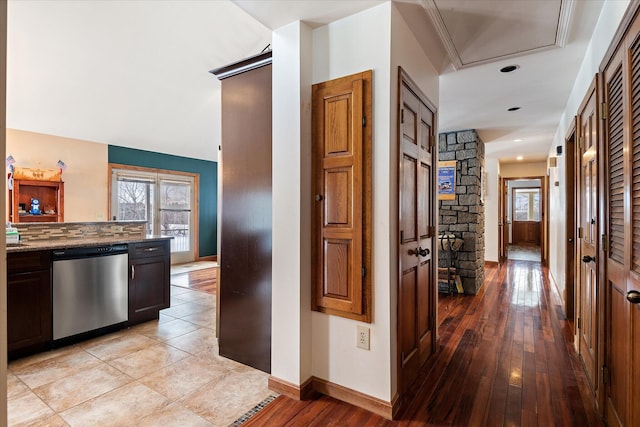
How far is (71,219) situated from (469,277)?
6.48 metres

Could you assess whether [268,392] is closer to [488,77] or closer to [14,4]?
[488,77]

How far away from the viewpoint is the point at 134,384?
2.25 metres

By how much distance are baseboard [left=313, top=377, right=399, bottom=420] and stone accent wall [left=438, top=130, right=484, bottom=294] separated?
3.23 m

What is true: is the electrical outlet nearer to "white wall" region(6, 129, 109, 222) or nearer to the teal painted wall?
"white wall" region(6, 129, 109, 222)

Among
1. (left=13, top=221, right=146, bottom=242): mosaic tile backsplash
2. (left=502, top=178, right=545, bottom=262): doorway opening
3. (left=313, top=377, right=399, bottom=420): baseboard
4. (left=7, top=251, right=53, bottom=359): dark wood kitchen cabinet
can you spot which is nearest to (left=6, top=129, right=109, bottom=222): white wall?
(left=13, top=221, right=146, bottom=242): mosaic tile backsplash

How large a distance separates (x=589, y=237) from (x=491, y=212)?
513cm

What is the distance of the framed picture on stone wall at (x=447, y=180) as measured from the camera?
4.90 meters

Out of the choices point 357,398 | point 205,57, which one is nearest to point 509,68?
point 357,398

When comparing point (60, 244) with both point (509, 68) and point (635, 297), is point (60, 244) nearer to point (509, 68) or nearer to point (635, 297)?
point (635, 297)

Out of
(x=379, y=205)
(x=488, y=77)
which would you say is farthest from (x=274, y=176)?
(x=488, y=77)

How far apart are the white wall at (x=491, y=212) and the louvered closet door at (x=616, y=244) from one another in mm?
5682

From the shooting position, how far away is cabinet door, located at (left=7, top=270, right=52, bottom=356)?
2555mm

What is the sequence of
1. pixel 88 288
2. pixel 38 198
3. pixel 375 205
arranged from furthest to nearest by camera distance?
pixel 38 198
pixel 88 288
pixel 375 205

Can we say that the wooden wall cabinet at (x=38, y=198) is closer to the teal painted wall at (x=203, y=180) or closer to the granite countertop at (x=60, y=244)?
the teal painted wall at (x=203, y=180)
